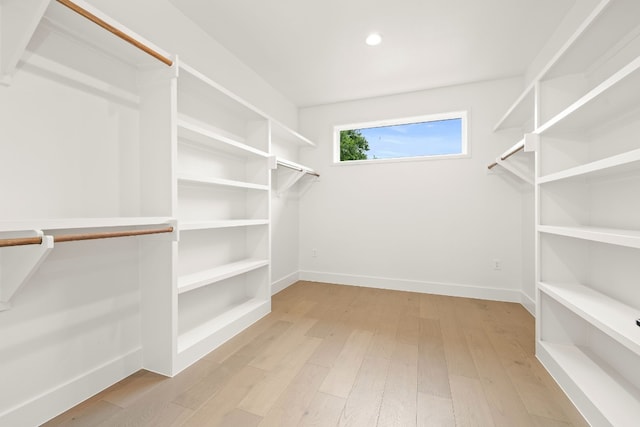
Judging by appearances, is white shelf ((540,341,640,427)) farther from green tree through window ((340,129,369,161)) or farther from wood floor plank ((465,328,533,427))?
green tree through window ((340,129,369,161))

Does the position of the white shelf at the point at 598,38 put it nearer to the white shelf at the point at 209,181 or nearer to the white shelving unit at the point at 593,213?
the white shelving unit at the point at 593,213

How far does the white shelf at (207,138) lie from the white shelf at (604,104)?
7.05ft

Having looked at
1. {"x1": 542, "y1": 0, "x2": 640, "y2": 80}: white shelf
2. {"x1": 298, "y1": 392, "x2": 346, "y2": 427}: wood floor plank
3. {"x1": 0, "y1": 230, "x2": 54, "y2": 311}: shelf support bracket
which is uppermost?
{"x1": 542, "y1": 0, "x2": 640, "y2": 80}: white shelf

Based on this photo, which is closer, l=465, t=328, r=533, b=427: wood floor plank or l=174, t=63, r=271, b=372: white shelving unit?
l=465, t=328, r=533, b=427: wood floor plank

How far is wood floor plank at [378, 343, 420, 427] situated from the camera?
1343mm

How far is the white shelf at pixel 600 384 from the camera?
121 cm

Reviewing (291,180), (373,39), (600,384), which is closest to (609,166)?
(600,384)

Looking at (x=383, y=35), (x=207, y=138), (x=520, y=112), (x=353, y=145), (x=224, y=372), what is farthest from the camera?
(x=353, y=145)

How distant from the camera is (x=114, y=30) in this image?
1273 millimetres

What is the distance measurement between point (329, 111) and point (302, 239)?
6.17ft

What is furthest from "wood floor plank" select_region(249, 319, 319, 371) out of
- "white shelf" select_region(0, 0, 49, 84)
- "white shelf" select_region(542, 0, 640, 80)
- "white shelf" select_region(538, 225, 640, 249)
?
"white shelf" select_region(542, 0, 640, 80)

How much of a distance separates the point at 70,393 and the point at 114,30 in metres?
1.80

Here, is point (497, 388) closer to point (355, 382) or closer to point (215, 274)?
point (355, 382)

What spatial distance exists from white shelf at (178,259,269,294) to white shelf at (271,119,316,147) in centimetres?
144
